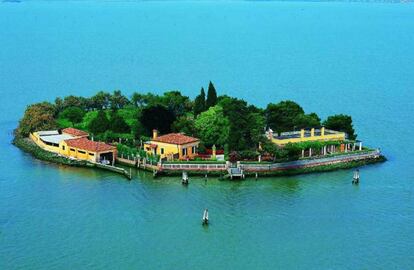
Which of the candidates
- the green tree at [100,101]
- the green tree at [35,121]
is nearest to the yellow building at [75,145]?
the green tree at [35,121]

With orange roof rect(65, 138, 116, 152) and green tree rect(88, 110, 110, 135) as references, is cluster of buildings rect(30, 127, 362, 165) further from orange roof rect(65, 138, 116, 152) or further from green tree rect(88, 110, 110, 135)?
green tree rect(88, 110, 110, 135)

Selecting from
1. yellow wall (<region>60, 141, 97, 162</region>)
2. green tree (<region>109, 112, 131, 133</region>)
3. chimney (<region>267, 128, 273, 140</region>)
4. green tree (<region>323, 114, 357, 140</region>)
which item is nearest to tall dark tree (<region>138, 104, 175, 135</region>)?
green tree (<region>109, 112, 131, 133</region>)

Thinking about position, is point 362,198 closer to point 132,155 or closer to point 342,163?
point 342,163

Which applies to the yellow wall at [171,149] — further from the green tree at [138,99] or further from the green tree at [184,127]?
the green tree at [138,99]

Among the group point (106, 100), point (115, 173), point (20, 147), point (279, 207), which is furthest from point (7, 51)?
point (279, 207)

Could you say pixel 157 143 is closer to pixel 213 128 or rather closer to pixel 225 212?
pixel 213 128

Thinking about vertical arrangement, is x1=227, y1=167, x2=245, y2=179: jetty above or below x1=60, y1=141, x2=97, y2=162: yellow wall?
below
